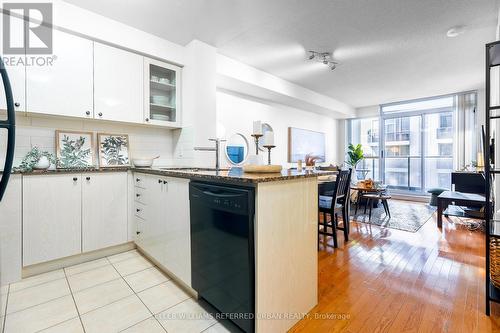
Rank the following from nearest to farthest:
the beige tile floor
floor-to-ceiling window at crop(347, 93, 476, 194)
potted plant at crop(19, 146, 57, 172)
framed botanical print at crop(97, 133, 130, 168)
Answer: the beige tile floor, potted plant at crop(19, 146, 57, 172), framed botanical print at crop(97, 133, 130, 168), floor-to-ceiling window at crop(347, 93, 476, 194)

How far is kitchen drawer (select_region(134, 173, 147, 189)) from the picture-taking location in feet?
7.48

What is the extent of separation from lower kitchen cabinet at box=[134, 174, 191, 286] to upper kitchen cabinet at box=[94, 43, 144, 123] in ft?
2.42

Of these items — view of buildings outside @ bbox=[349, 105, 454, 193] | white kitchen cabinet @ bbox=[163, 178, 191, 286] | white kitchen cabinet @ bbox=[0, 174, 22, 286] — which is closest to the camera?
white kitchen cabinet @ bbox=[163, 178, 191, 286]

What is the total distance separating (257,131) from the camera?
5.56 feet

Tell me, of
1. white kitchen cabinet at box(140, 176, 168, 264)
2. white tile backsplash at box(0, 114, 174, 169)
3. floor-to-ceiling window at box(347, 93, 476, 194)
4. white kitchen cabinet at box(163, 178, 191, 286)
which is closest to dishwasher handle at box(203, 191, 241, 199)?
white kitchen cabinet at box(163, 178, 191, 286)

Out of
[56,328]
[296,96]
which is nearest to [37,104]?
[56,328]

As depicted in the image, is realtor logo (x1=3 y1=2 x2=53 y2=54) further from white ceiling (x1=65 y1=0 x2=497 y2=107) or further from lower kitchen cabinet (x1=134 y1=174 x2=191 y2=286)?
lower kitchen cabinet (x1=134 y1=174 x2=191 y2=286)

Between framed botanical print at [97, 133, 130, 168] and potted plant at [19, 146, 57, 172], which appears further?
framed botanical print at [97, 133, 130, 168]

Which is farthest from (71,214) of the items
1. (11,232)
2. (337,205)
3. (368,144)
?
(368,144)

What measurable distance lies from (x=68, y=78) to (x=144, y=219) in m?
1.52

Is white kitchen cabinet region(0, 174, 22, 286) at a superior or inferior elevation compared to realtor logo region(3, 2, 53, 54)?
inferior

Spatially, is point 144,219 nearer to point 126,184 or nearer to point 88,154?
point 126,184

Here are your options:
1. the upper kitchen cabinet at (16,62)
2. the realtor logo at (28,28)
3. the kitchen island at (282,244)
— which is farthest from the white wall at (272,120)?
the kitchen island at (282,244)

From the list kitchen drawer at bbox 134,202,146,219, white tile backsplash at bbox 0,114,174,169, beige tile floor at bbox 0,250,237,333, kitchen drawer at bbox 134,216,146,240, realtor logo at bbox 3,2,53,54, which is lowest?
beige tile floor at bbox 0,250,237,333
